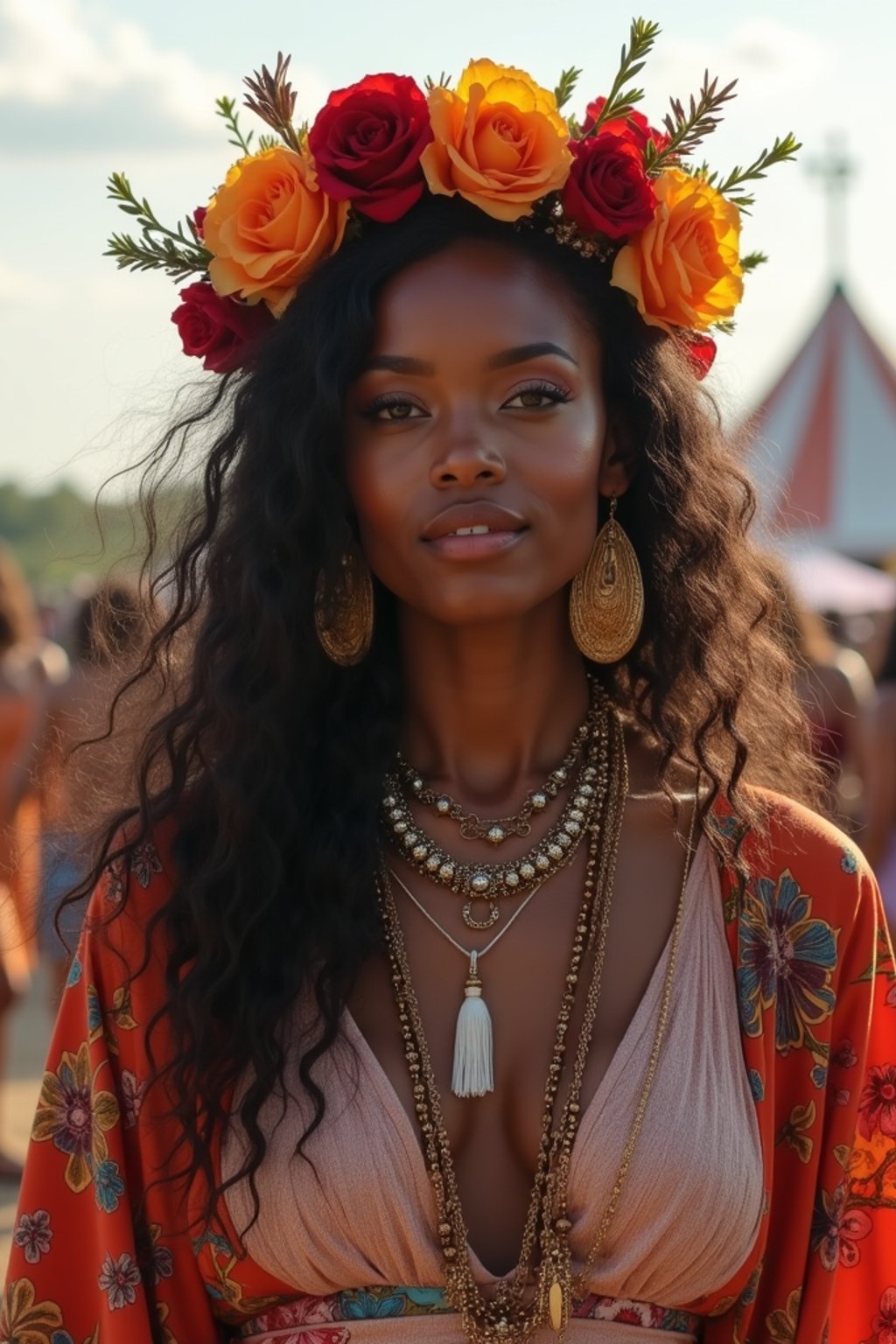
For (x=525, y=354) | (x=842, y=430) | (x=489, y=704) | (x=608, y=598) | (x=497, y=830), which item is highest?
(x=842, y=430)

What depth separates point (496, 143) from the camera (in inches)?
101

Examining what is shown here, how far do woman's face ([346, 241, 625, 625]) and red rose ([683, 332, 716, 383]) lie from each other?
0.29 m

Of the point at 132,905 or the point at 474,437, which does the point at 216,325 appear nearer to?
the point at 474,437

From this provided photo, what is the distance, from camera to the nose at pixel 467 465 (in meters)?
2.46

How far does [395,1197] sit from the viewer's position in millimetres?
2414

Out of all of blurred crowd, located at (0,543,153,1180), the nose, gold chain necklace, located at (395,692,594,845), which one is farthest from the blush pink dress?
the nose

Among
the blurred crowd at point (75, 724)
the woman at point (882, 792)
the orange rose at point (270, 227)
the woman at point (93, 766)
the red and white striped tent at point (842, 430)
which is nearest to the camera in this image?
the orange rose at point (270, 227)

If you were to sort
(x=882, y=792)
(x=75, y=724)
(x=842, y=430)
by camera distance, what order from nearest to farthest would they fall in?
(x=75, y=724)
(x=882, y=792)
(x=842, y=430)

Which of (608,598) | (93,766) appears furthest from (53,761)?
(608,598)

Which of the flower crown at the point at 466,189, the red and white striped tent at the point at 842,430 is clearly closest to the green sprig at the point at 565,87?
the flower crown at the point at 466,189

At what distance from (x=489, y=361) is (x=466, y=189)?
0.24 meters

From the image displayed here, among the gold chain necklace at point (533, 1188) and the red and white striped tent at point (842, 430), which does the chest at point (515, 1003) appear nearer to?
the gold chain necklace at point (533, 1188)

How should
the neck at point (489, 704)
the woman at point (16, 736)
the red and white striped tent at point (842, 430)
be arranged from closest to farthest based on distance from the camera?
1. the neck at point (489, 704)
2. the woman at point (16, 736)
3. the red and white striped tent at point (842, 430)

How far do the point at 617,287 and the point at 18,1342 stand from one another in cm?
160
